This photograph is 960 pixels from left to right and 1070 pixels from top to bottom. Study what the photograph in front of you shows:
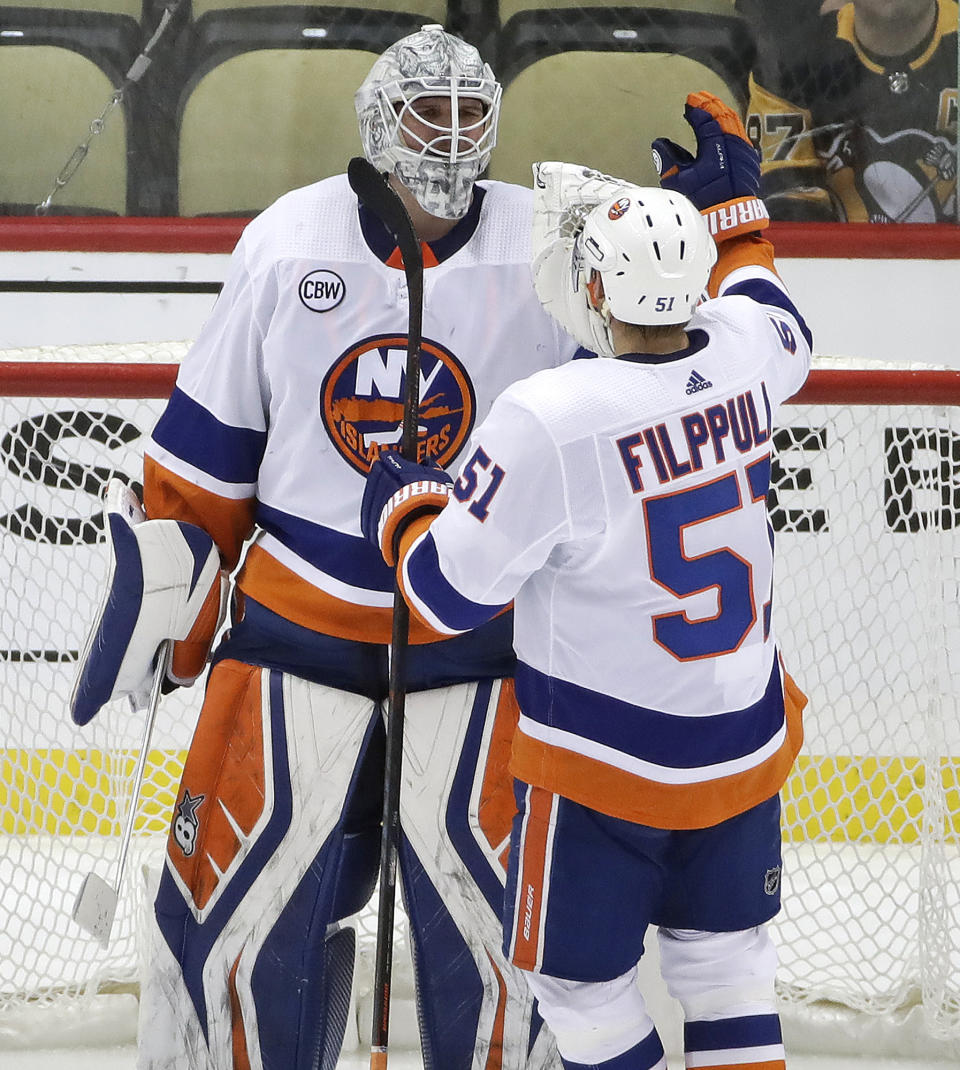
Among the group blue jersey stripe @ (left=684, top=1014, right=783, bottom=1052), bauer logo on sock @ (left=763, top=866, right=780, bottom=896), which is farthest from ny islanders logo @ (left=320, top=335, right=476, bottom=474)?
blue jersey stripe @ (left=684, top=1014, right=783, bottom=1052)

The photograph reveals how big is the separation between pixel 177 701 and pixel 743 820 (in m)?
1.60

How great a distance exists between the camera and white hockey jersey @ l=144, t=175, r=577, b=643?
4.88 ft

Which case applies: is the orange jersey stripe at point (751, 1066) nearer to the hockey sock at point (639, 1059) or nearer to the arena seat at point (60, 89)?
the hockey sock at point (639, 1059)

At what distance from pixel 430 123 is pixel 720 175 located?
35 centimetres

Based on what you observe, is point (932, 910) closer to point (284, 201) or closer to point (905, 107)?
point (284, 201)

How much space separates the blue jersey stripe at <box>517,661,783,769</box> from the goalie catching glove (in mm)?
417

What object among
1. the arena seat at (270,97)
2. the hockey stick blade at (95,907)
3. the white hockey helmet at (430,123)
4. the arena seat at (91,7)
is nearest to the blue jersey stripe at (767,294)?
the white hockey helmet at (430,123)

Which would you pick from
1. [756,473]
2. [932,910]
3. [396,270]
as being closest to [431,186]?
[396,270]

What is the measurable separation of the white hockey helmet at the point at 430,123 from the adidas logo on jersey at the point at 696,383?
35 centimetres

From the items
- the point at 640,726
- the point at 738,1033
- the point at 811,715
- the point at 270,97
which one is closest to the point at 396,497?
the point at 640,726

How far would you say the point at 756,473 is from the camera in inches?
53.5

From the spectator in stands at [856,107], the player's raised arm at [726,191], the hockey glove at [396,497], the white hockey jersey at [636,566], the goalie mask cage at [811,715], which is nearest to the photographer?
the white hockey jersey at [636,566]

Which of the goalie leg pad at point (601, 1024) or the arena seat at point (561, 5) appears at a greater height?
the arena seat at point (561, 5)

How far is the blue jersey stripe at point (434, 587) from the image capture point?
1.32 m
